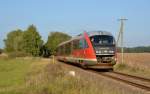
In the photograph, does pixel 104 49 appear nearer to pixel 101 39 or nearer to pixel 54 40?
pixel 101 39

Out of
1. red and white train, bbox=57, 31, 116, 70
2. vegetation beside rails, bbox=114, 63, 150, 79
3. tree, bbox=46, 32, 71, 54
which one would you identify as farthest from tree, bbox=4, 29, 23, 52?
red and white train, bbox=57, 31, 116, 70

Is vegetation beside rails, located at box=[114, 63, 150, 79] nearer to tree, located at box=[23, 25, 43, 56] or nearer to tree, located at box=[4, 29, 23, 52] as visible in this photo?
tree, located at box=[23, 25, 43, 56]

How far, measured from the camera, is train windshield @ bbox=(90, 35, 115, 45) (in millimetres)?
31953

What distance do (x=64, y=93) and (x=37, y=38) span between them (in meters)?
108

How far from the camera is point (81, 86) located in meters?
16.7

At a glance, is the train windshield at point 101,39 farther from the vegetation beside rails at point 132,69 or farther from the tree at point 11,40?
the tree at point 11,40

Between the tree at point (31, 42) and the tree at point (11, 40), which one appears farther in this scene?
Result: the tree at point (11, 40)

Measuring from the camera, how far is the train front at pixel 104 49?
30969mm

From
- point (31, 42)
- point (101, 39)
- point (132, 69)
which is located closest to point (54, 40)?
point (31, 42)

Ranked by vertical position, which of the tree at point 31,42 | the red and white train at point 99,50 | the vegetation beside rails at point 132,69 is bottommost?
the vegetation beside rails at point 132,69

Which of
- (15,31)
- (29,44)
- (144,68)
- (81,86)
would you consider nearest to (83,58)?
(144,68)

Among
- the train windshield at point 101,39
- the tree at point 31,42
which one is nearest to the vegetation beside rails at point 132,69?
the train windshield at point 101,39

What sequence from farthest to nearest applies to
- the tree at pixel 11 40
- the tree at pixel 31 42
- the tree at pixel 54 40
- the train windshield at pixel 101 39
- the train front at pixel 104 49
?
1. the tree at pixel 11 40
2. the tree at pixel 54 40
3. the tree at pixel 31 42
4. the train windshield at pixel 101 39
5. the train front at pixel 104 49

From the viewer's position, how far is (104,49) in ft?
102
